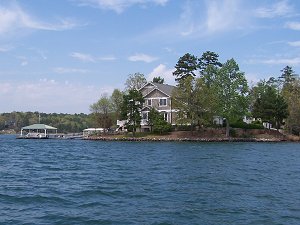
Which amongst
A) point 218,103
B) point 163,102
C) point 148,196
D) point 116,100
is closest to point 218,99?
point 218,103

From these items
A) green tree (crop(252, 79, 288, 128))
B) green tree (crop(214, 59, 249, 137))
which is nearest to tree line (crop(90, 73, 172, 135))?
green tree (crop(214, 59, 249, 137))

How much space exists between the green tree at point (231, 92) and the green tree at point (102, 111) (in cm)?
2739

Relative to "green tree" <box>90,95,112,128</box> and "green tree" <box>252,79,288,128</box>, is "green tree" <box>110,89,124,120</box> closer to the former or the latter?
"green tree" <box>90,95,112,128</box>

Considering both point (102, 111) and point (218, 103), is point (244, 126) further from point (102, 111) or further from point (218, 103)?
point (102, 111)

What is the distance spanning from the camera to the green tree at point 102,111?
90.8 m

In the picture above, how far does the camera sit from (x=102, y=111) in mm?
93438

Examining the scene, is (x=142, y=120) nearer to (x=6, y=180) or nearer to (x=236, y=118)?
(x=236, y=118)

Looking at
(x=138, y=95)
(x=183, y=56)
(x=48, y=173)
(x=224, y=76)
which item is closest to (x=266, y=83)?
(x=183, y=56)

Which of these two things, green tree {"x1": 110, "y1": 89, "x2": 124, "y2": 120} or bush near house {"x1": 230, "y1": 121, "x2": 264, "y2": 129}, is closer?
bush near house {"x1": 230, "y1": 121, "x2": 264, "y2": 129}

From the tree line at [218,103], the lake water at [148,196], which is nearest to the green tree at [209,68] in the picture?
the tree line at [218,103]

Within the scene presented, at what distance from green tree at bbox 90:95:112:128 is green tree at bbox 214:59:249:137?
2739 cm

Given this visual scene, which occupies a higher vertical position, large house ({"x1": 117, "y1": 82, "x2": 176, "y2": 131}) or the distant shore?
large house ({"x1": 117, "y1": 82, "x2": 176, "y2": 131})

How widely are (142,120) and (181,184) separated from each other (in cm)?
6256

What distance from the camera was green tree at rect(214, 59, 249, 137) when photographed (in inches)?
2904
